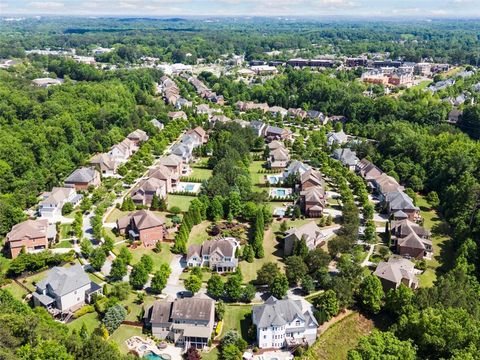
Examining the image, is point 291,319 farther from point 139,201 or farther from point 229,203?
point 139,201

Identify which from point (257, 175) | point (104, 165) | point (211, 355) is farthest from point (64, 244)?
point (257, 175)

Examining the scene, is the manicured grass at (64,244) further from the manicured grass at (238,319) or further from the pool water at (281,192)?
the pool water at (281,192)

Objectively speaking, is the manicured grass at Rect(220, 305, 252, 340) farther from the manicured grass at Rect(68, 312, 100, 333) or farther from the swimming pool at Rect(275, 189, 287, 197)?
the swimming pool at Rect(275, 189, 287, 197)

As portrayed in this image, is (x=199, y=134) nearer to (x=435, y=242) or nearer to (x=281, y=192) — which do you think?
(x=281, y=192)

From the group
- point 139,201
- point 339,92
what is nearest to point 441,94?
point 339,92

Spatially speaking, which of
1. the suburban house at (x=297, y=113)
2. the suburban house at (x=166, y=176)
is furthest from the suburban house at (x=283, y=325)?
the suburban house at (x=297, y=113)

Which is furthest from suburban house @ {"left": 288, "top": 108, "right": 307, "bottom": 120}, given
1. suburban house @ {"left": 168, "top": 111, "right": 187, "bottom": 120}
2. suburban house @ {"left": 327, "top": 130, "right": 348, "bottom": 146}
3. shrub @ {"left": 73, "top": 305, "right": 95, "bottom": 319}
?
shrub @ {"left": 73, "top": 305, "right": 95, "bottom": 319}
